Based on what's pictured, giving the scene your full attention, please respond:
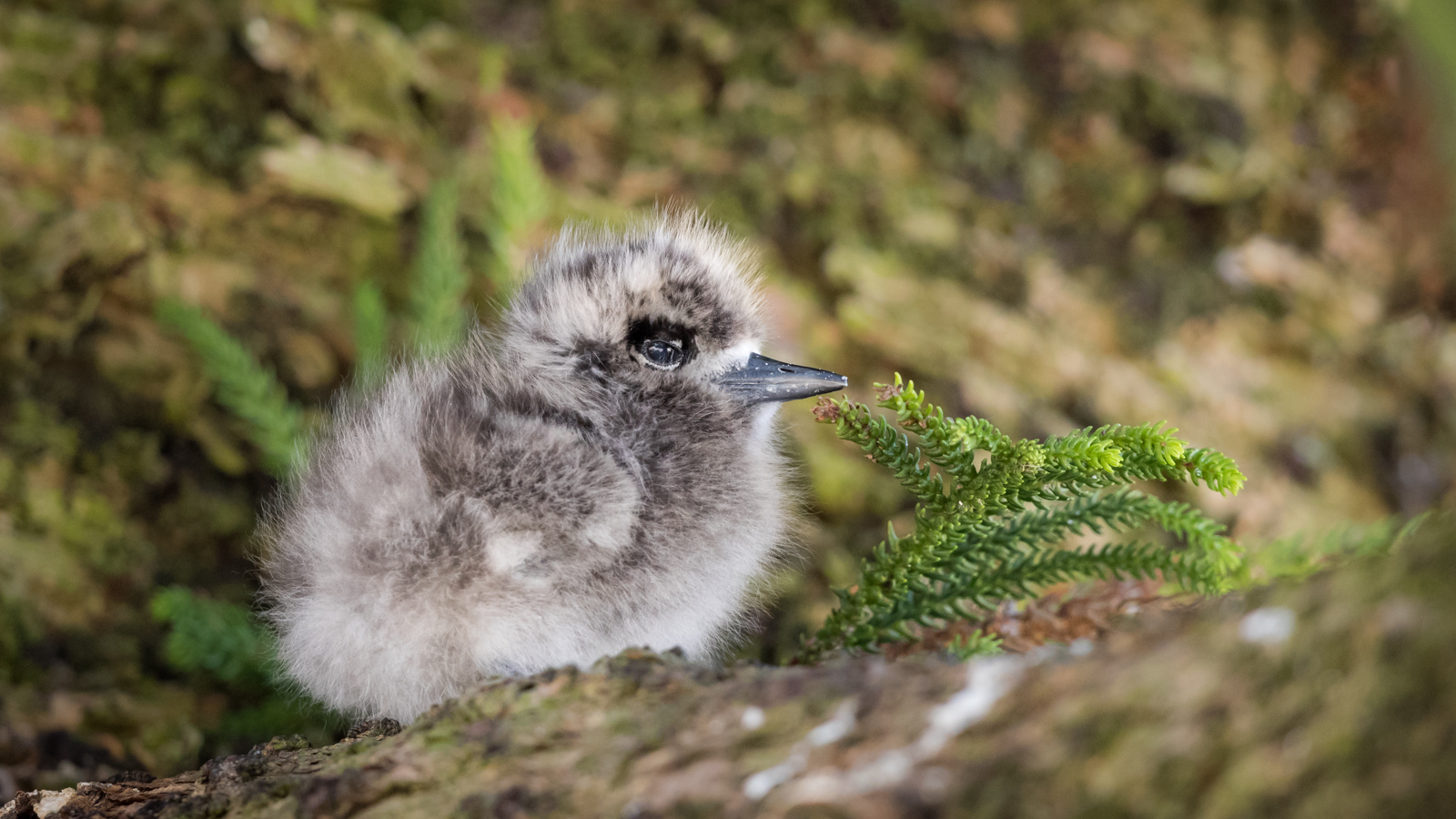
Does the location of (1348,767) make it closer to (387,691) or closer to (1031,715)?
(1031,715)

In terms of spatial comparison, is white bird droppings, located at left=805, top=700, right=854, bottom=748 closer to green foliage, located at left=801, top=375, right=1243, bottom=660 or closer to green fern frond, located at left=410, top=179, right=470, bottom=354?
green foliage, located at left=801, top=375, right=1243, bottom=660

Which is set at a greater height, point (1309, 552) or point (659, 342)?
point (659, 342)

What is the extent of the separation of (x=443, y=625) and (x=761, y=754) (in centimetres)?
72

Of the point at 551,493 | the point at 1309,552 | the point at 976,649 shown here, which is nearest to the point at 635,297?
the point at 551,493

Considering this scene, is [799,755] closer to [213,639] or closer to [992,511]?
[992,511]

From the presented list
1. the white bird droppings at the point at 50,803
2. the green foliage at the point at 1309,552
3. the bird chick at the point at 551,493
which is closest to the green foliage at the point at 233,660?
the bird chick at the point at 551,493

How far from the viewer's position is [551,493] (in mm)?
1473

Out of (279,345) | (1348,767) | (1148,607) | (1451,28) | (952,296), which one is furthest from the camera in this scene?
(952,296)

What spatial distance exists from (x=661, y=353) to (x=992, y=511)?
708 mm

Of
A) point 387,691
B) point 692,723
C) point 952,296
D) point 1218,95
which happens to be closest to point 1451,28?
point 1218,95

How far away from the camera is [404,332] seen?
2.65 m

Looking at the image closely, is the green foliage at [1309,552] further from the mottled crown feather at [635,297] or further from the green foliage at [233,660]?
the green foliage at [233,660]

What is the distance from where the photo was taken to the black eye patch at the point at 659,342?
1.72 metres

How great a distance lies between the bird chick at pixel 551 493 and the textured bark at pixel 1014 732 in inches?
11.7
